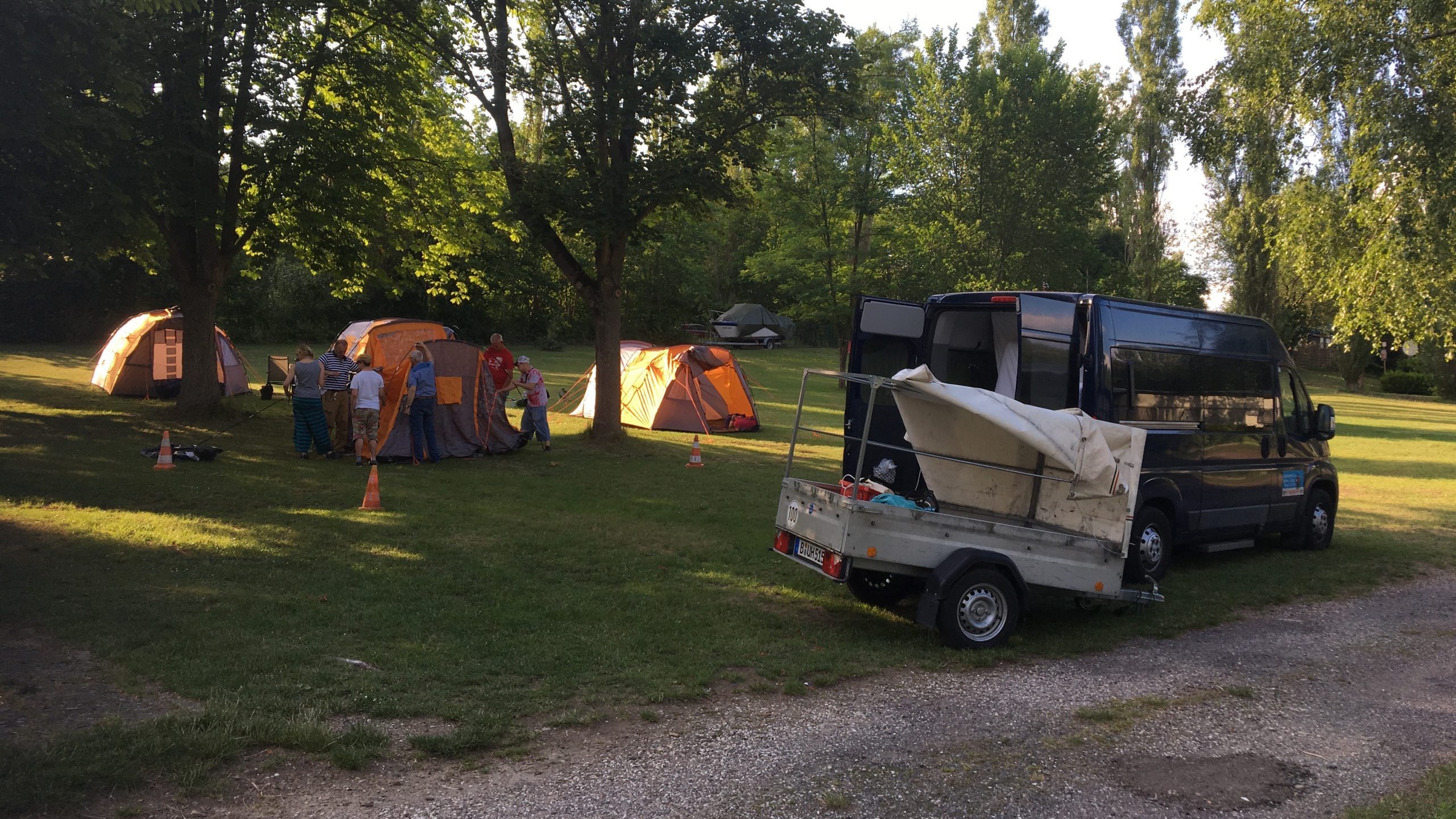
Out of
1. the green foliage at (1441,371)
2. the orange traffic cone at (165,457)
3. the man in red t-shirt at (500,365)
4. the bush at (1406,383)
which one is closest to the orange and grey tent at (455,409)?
the man in red t-shirt at (500,365)

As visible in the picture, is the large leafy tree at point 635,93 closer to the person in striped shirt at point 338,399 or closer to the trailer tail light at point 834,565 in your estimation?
the person in striped shirt at point 338,399

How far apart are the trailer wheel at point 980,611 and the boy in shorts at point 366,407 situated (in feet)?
28.5

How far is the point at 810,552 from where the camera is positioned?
6.84 metres

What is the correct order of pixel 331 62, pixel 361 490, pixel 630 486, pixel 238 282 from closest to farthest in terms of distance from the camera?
pixel 361 490, pixel 630 486, pixel 331 62, pixel 238 282

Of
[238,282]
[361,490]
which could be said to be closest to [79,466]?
[361,490]

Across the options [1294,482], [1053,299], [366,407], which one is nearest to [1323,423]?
[1294,482]

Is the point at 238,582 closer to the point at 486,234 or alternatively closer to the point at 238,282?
the point at 486,234

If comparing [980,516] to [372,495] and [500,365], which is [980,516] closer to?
[372,495]

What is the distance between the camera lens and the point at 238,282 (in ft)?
113

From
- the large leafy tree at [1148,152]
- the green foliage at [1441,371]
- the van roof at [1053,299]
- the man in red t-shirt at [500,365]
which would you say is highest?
the large leafy tree at [1148,152]

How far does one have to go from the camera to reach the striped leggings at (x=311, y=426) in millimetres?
13414

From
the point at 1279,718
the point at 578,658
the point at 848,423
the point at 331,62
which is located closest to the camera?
the point at 1279,718

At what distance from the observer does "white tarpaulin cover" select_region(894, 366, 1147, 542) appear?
265 inches

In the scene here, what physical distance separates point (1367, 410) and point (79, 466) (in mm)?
39659
